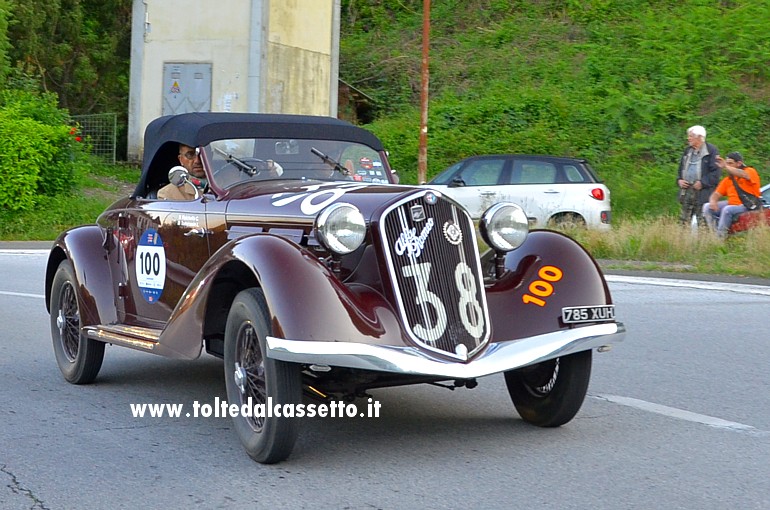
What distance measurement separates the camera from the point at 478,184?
21.2 metres

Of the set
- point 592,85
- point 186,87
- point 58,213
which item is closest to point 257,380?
point 58,213

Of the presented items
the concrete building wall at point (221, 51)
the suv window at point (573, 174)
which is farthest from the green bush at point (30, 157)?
the suv window at point (573, 174)

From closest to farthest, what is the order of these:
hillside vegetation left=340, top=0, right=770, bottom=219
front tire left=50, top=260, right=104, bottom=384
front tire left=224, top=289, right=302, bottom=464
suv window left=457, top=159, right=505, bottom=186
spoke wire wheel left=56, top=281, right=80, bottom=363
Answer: front tire left=224, top=289, right=302, bottom=464, front tire left=50, top=260, right=104, bottom=384, spoke wire wheel left=56, top=281, right=80, bottom=363, suv window left=457, top=159, right=505, bottom=186, hillside vegetation left=340, top=0, right=770, bottom=219

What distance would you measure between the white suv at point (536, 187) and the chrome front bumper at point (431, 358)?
1374cm

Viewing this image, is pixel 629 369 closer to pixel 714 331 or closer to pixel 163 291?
pixel 714 331

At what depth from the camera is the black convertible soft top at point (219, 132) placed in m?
7.20

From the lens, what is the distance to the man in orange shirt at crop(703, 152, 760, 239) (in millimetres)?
16781

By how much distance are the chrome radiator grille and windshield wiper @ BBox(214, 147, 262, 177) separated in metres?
1.64

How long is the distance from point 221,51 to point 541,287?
24.3 metres

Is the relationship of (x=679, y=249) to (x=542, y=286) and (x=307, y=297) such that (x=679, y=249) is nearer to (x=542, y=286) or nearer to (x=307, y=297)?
(x=542, y=286)

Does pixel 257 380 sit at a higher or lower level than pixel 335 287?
lower

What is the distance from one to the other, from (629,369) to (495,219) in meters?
2.62

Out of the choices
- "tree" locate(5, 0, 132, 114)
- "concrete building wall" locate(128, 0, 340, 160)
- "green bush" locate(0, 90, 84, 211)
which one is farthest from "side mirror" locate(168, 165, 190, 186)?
"tree" locate(5, 0, 132, 114)

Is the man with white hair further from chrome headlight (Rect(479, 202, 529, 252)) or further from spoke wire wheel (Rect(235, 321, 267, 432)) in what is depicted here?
spoke wire wheel (Rect(235, 321, 267, 432))
